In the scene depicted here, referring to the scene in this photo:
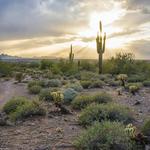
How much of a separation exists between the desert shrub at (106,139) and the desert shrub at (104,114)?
9.84ft

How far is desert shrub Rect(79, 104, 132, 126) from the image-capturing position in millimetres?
13742

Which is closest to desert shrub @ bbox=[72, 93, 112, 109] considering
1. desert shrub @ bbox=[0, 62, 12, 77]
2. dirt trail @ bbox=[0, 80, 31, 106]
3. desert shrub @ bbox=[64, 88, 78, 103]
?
desert shrub @ bbox=[64, 88, 78, 103]

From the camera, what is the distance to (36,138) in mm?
12242

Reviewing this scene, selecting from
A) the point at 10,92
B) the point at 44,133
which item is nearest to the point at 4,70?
the point at 10,92

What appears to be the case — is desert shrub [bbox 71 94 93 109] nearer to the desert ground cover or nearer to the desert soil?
the desert ground cover

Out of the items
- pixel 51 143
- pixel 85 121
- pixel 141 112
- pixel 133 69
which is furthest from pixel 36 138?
pixel 133 69

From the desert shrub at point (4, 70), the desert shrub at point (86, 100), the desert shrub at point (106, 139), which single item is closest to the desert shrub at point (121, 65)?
the desert shrub at point (4, 70)

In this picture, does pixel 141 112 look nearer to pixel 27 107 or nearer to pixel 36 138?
pixel 27 107

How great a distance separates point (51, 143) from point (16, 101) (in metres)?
7.28

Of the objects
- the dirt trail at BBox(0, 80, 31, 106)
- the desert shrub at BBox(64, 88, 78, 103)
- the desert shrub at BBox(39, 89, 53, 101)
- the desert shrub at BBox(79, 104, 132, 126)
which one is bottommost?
the dirt trail at BBox(0, 80, 31, 106)

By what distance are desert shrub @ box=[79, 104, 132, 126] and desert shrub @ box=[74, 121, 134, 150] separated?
3000 millimetres

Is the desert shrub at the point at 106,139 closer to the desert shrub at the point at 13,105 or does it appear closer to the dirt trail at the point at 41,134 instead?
the dirt trail at the point at 41,134

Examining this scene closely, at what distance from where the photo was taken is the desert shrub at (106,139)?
10055 mm

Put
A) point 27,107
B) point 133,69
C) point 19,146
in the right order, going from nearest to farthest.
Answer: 1. point 19,146
2. point 27,107
3. point 133,69
